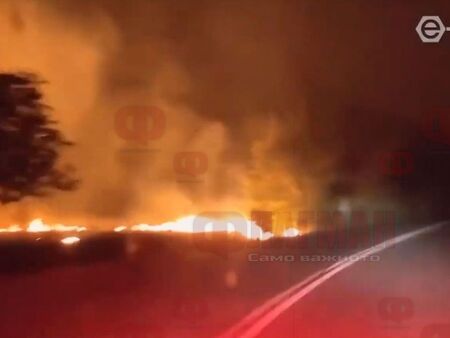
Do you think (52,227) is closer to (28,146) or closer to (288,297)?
(28,146)

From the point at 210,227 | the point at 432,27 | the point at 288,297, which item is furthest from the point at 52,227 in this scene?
the point at 432,27

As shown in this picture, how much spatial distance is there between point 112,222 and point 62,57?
1110 mm

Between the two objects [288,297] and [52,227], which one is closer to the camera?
[52,227]

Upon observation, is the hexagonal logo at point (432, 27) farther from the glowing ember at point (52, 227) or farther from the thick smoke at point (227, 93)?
the glowing ember at point (52, 227)

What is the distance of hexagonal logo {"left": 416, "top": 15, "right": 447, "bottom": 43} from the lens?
6.10 m

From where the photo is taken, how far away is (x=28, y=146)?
6.22 meters

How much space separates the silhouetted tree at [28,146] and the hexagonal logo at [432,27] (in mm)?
2413

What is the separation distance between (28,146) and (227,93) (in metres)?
1.34

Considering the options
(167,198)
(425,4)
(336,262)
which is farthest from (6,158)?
(425,4)

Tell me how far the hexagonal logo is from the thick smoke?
2.6 inches

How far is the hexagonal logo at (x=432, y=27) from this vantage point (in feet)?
20.0

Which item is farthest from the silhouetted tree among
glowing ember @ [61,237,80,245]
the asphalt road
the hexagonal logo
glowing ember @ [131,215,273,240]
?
the hexagonal logo

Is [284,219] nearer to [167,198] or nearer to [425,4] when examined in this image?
[167,198]

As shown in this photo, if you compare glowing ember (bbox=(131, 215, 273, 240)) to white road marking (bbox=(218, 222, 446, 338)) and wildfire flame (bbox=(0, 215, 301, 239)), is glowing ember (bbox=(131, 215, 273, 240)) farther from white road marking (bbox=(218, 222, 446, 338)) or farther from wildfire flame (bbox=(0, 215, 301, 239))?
white road marking (bbox=(218, 222, 446, 338))
